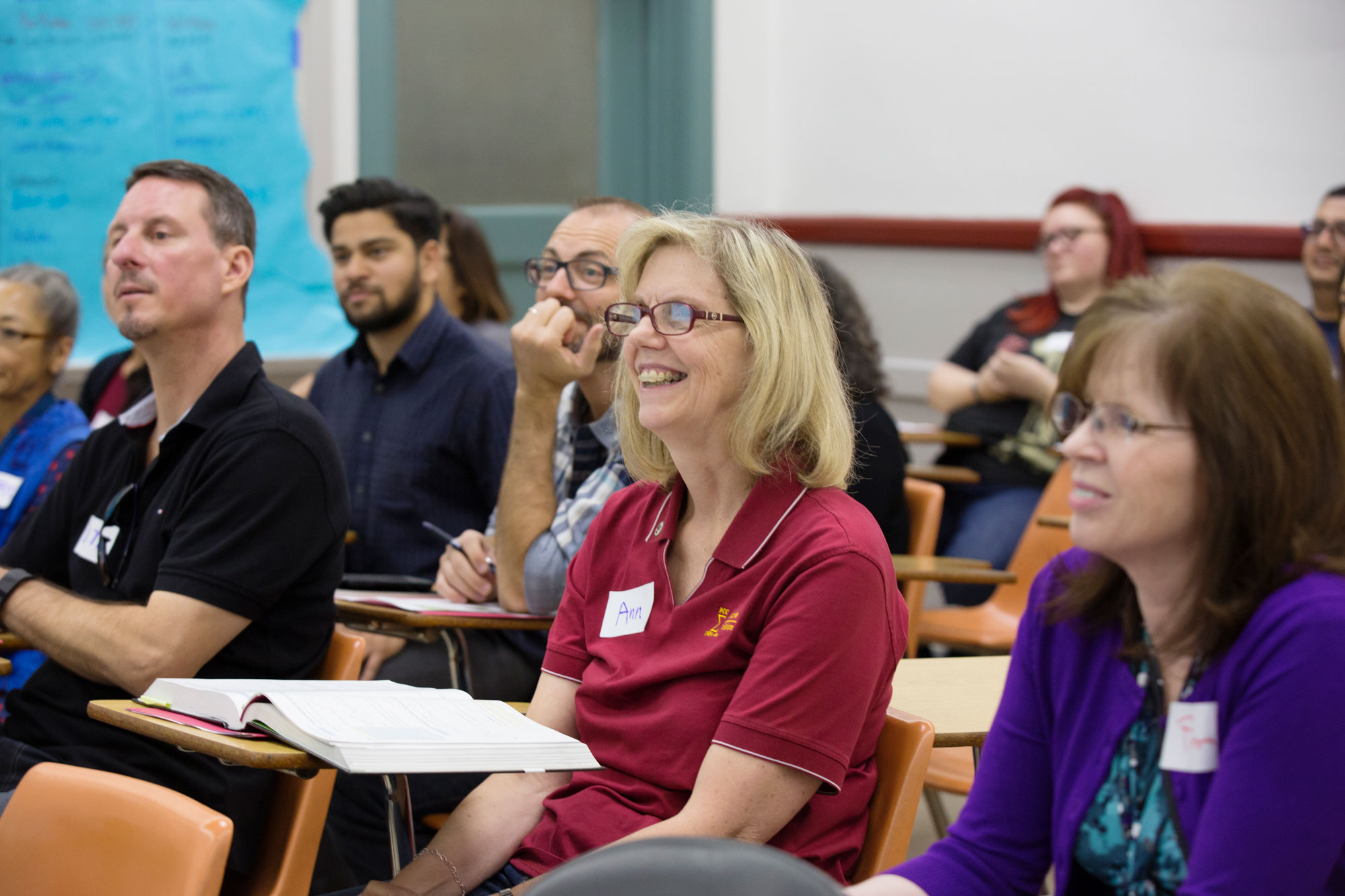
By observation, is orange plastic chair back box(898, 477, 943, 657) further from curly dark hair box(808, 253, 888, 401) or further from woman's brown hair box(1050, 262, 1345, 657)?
woman's brown hair box(1050, 262, 1345, 657)

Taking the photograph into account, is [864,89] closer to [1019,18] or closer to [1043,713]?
[1019,18]

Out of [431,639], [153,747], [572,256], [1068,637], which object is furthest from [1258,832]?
[572,256]

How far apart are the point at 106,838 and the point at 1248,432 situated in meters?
1.25

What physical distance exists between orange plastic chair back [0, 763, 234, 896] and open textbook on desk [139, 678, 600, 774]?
0.11m

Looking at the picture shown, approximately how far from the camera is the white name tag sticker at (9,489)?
2.87 m

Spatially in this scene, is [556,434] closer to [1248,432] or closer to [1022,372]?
[1248,432]

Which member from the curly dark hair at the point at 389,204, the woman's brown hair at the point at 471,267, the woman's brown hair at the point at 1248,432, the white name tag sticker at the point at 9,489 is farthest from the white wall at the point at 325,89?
the woman's brown hair at the point at 1248,432

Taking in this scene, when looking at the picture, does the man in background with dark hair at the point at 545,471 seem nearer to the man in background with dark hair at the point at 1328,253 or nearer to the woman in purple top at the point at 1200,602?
the woman in purple top at the point at 1200,602

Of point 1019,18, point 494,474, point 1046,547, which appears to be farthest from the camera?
point 1019,18

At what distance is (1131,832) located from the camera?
1.15 metres

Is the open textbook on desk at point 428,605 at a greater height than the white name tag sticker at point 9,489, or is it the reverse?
the white name tag sticker at point 9,489

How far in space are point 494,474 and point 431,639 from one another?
657 millimetres

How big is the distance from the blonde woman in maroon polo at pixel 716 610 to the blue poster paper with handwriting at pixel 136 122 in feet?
9.98

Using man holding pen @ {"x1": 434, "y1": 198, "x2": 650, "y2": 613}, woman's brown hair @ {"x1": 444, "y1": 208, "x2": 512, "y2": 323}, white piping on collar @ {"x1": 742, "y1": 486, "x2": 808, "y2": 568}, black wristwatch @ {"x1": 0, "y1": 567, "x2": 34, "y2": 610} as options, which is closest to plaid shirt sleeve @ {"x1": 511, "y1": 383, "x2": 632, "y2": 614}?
man holding pen @ {"x1": 434, "y1": 198, "x2": 650, "y2": 613}
